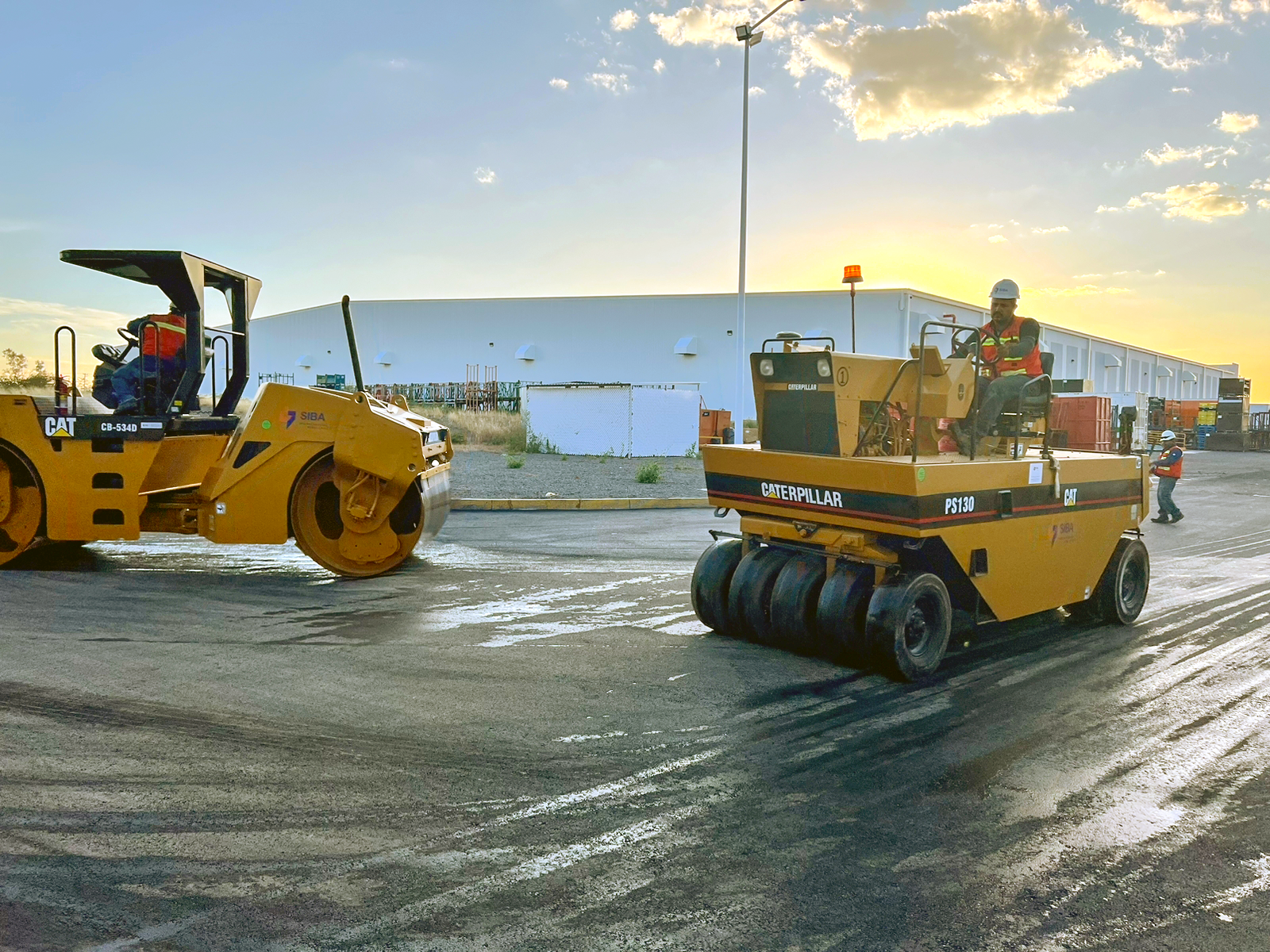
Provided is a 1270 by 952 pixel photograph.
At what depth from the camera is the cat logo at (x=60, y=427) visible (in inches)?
360

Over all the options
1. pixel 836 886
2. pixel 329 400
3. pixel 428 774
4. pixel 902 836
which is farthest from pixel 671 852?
pixel 329 400

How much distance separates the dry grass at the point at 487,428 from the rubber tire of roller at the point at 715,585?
78.6 ft

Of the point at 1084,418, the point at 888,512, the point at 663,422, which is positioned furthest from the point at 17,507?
the point at 1084,418

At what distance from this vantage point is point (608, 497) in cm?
1633

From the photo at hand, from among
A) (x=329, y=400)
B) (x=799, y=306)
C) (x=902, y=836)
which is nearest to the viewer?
(x=902, y=836)

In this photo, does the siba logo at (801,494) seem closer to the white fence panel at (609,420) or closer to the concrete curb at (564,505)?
the concrete curb at (564,505)

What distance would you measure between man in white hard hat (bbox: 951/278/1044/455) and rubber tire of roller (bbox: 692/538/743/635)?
5.74ft

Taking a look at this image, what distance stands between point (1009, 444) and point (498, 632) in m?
3.80

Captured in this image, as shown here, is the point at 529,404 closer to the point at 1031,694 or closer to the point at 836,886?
the point at 1031,694

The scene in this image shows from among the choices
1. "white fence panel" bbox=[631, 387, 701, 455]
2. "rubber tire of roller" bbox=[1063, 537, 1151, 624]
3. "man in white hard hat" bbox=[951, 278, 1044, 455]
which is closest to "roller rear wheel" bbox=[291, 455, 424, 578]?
A: "man in white hard hat" bbox=[951, 278, 1044, 455]

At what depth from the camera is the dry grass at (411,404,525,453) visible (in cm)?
3204

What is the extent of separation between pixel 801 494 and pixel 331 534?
470 cm


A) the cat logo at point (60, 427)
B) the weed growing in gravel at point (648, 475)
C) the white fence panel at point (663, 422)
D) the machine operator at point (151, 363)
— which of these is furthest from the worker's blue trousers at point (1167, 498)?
the white fence panel at point (663, 422)

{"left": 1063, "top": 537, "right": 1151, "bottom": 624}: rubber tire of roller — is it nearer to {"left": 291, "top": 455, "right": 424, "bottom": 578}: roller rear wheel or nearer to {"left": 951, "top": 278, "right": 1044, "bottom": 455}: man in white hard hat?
{"left": 951, "top": 278, "right": 1044, "bottom": 455}: man in white hard hat
